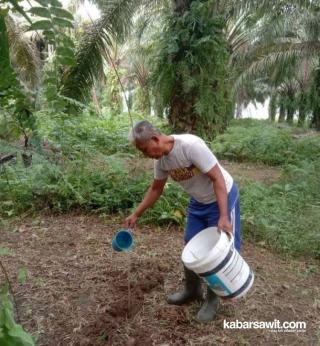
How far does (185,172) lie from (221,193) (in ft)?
0.91

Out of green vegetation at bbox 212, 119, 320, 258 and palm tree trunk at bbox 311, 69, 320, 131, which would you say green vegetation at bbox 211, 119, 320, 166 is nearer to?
green vegetation at bbox 212, 119, 320, 258

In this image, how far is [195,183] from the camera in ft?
8.84

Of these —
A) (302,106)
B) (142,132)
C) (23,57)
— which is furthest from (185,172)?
(302,106)

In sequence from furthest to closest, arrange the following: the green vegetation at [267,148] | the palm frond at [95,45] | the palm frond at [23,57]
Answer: the green vegetation at [267,148]
the palm frond at [23,57]
the palm frond at [95,45]

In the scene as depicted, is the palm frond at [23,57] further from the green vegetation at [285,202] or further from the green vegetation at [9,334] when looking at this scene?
the green vegetation at [9,334]

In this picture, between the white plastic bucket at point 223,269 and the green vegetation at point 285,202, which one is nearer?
the white plastic bucket at point 223,269

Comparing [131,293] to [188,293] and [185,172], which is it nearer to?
[188,293]

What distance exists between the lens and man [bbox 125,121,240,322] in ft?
8.14

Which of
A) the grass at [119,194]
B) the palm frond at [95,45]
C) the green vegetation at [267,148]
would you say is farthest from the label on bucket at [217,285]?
the green vegetation at [267,148]

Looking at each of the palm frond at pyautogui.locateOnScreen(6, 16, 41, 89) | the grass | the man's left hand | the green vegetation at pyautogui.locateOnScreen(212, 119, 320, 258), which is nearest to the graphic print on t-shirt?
the man's left hand

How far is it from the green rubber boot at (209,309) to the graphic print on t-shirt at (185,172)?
75cm

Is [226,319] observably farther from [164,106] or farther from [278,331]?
[164,106]

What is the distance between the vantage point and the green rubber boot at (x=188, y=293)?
2.92 m

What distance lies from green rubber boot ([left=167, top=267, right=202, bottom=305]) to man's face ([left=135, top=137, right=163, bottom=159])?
892mm
